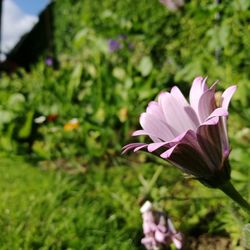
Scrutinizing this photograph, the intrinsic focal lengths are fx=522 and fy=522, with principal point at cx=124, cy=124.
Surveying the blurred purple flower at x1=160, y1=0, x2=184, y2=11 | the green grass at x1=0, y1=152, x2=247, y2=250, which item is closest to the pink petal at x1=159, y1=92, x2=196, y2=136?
the green grass at x1=0, y1=152, x2=247, y2=250

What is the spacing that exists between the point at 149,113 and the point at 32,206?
4.57ft

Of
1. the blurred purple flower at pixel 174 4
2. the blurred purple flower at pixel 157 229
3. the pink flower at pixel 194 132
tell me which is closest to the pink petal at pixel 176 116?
the pink flower at pixel 194 132

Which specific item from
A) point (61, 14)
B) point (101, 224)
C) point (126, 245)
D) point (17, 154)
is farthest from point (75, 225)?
point (61, 14)

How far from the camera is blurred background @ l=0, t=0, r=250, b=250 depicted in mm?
1999

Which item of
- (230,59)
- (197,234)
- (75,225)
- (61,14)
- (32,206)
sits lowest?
(197,234)

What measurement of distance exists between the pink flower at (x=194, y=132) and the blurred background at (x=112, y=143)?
1.61 ft

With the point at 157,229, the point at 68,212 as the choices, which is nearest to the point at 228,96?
the point at 157,229

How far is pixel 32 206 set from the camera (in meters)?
2.33

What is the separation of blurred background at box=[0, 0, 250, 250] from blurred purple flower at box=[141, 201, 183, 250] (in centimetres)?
4

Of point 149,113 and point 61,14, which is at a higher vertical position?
point 61,14

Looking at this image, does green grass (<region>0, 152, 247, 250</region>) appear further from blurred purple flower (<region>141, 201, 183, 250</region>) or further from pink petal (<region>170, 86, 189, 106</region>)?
pink petal (<region>170, 86, 189, 106</region>)

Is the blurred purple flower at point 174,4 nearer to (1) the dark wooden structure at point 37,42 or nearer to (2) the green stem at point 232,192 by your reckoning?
(2) the green stem at point 232,192

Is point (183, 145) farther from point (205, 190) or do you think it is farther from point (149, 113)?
point (205, 190)

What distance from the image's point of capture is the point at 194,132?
0.99 m
